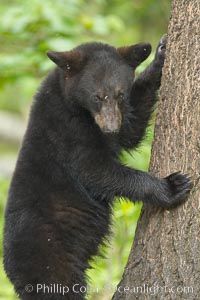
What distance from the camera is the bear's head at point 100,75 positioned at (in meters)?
4.82

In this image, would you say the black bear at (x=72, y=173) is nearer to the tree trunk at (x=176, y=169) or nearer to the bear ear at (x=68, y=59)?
the bear ear at (x=68, y=59)

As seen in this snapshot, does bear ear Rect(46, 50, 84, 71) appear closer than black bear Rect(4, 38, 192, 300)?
No

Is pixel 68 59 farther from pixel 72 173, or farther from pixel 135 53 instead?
pixel 72 173

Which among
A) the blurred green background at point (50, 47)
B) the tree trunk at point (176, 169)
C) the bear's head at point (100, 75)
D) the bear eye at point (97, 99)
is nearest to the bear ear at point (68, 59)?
the bear's head at point (100, 75)

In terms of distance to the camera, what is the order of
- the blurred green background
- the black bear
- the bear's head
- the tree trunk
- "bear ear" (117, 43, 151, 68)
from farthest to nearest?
the blurred green background < "bear ear" (117, 43, 151, 68) < the bear's head < the black bear < the tree trunk

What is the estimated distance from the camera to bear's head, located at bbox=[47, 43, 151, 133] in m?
4.82

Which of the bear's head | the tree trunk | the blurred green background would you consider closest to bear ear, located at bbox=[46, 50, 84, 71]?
the bear's head

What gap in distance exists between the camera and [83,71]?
4.99 meters

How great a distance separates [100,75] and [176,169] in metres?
1.08

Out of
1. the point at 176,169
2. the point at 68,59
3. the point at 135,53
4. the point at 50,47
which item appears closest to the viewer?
the point at 176,169

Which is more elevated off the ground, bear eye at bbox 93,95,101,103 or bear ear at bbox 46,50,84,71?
bear ear at bbox 46,50,84,71

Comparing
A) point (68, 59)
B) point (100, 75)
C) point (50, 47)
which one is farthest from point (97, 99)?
point (50, 47)

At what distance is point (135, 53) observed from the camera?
5.03m

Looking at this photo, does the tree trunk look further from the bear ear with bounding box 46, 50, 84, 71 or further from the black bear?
the bear ear with bounding box 46, 50, 84, 71
